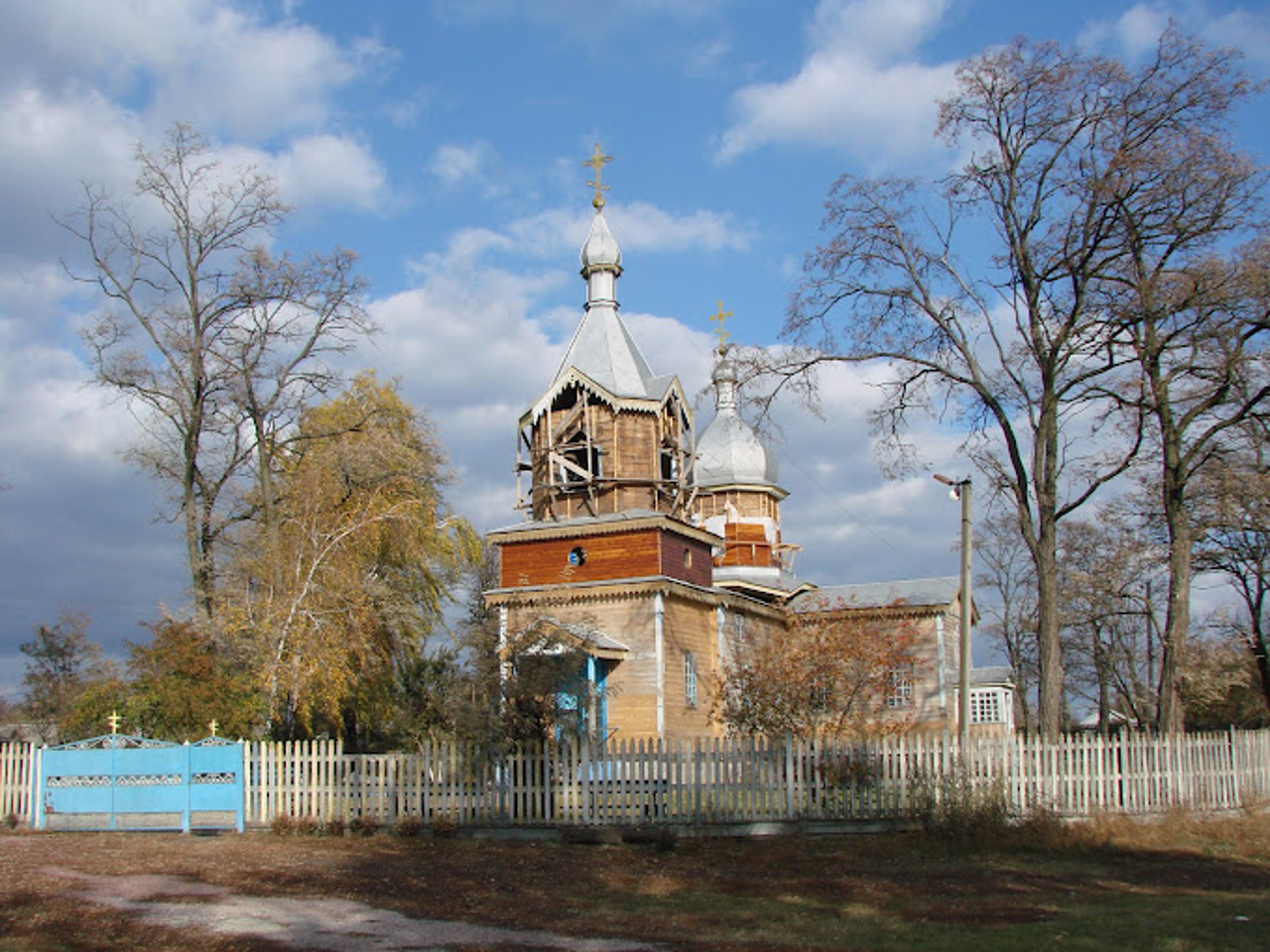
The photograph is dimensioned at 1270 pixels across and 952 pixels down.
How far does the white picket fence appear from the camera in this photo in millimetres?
19484

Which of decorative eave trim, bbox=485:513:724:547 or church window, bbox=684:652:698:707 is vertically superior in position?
decorative eave trim, bbox=485:513:724:547

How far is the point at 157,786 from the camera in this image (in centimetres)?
2080

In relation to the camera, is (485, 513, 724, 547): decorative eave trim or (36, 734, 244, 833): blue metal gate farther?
(485, 513, 724, 547): decorative eave trim

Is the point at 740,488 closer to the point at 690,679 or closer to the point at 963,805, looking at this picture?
the point at 690,679

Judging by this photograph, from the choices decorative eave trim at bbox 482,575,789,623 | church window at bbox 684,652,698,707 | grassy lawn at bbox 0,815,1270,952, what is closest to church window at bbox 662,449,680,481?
decorative eave trim at bbox 482,575,789,623

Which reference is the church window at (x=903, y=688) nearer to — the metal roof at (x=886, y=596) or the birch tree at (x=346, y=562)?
the metal roof at (x=886, y=596)

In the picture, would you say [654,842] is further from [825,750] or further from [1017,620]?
[1017,620]

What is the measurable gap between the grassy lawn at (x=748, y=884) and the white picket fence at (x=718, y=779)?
82 centimetres

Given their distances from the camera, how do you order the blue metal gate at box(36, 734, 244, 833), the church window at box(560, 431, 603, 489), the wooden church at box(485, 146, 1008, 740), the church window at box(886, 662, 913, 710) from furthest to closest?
the church window at box(886, 662, 913, 710)
the church window at box(560, 431, 603, 489)
the wooden church at box(485, 146, 1008, 740)
the blue metal gate at box(36, 734, 244, 833)

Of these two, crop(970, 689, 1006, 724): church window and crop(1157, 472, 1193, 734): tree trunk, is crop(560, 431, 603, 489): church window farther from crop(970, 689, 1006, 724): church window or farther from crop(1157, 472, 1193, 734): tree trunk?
crop(970, 689, 1006, 724): church window

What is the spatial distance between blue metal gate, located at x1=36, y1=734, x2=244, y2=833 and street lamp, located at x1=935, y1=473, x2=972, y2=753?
12508 mm

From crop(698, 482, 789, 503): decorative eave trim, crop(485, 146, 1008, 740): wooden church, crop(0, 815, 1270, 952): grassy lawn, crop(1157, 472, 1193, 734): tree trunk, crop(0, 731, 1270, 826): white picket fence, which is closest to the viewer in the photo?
crop(0, 815, 1270, 952): grassy lawn

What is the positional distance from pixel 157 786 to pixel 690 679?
15698 mm

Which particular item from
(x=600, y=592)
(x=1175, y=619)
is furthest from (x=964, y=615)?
(x=600, y=592)
